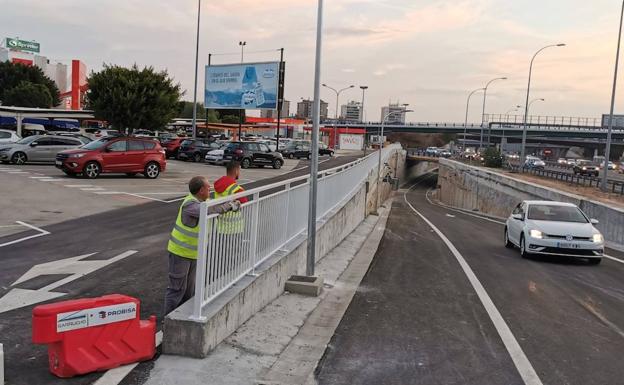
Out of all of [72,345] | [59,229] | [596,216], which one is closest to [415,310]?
[72,345]

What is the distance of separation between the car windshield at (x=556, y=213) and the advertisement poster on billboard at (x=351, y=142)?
81.7 m

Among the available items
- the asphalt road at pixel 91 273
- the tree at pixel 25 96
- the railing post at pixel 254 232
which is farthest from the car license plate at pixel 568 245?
the tree at pixel 25 96

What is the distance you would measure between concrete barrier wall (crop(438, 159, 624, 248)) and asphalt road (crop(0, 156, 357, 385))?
13.5 metres

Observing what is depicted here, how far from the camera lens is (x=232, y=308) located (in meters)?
5.83

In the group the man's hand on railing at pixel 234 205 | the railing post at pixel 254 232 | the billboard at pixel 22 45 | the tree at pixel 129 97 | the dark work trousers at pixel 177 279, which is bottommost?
the dark work trousers at pixel 177 279

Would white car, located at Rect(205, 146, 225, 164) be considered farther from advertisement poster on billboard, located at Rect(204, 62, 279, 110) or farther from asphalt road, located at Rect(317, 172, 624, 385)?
asphalt road, located at Rect(317, 172, 624, 385)

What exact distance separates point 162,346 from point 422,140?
7533 inches

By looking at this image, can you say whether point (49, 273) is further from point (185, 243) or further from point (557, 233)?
point (557, 233)

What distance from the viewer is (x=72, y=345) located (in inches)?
181

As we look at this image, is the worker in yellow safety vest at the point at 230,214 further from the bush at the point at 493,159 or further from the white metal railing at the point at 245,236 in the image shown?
the bush at the point at 493,159

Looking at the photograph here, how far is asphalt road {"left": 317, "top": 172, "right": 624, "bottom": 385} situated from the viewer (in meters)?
5.53

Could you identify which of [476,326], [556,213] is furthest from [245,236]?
[556,213]

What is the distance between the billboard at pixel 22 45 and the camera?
13100 cm

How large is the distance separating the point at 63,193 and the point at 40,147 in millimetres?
11944
